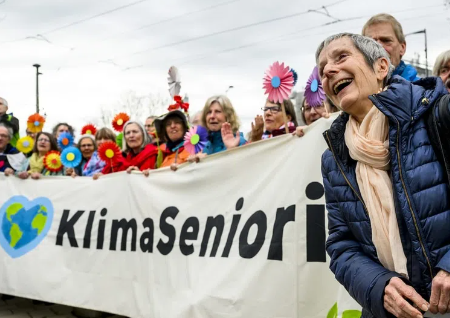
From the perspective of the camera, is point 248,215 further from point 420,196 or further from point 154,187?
point 420,196

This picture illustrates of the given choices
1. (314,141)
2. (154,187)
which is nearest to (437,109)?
(314,141)

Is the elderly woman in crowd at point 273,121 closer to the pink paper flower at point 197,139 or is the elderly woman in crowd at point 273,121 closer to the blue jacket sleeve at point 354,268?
the pink paper flower at point 197,139

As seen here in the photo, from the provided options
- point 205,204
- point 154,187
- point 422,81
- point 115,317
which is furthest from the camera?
point 115,317

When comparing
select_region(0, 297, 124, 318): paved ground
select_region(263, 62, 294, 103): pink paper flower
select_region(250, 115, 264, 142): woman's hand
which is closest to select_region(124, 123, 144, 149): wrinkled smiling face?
select_region(250, 115, 264, 142): woman's hand

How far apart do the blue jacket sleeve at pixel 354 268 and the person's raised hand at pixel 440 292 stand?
13cm

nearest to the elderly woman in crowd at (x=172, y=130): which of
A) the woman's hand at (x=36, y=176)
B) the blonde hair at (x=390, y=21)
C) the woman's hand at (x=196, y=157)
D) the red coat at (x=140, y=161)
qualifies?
the red coat at (x=140, y=161)

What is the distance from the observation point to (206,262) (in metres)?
4.05

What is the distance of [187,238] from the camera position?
4262 mm

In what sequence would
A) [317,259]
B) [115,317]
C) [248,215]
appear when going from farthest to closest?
1. [115,317]
2. [248,215]
3. [317,259]

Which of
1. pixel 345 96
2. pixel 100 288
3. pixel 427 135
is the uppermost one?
pixel 345 96

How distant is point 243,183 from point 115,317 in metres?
2.32

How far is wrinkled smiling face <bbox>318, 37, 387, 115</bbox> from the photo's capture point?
5.79 feet

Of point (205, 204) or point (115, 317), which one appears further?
point (115, 317)

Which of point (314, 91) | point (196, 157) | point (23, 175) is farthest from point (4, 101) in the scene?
point (314, 91)
